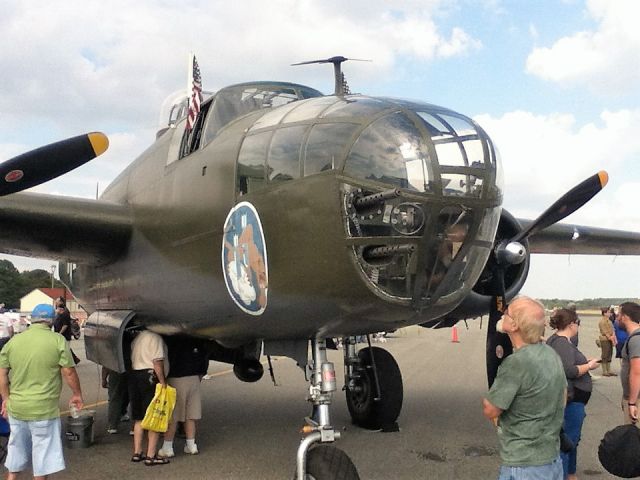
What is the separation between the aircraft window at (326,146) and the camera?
463 centimetres

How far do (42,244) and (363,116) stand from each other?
5066 millimetres

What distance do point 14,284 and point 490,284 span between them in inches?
3617

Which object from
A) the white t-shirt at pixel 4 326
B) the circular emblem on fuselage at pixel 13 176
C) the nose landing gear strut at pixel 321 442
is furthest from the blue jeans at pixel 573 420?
the white t-shirt at pixel 4 326

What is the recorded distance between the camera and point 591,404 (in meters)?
11.2

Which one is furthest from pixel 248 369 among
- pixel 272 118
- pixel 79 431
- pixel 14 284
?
pixel 14 284

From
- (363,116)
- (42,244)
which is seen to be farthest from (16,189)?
(363,116)

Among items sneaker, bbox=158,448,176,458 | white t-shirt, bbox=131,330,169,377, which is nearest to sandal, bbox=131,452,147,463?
sneaker, bbox=158,448,176,458

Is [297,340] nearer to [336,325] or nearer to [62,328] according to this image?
[336,325]

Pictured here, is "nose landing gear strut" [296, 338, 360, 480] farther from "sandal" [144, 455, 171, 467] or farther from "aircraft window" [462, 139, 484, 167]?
"sandal" [144, 455, 171, 467]

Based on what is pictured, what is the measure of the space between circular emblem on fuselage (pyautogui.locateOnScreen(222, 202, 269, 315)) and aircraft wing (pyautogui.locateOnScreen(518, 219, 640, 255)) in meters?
5.93

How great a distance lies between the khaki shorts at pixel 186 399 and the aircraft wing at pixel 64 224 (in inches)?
68.3

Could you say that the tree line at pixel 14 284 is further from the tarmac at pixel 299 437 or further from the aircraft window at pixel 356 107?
the aircraft window at pixel 356 107

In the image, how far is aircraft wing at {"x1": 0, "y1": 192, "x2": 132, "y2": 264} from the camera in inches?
296

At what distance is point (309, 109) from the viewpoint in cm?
529
